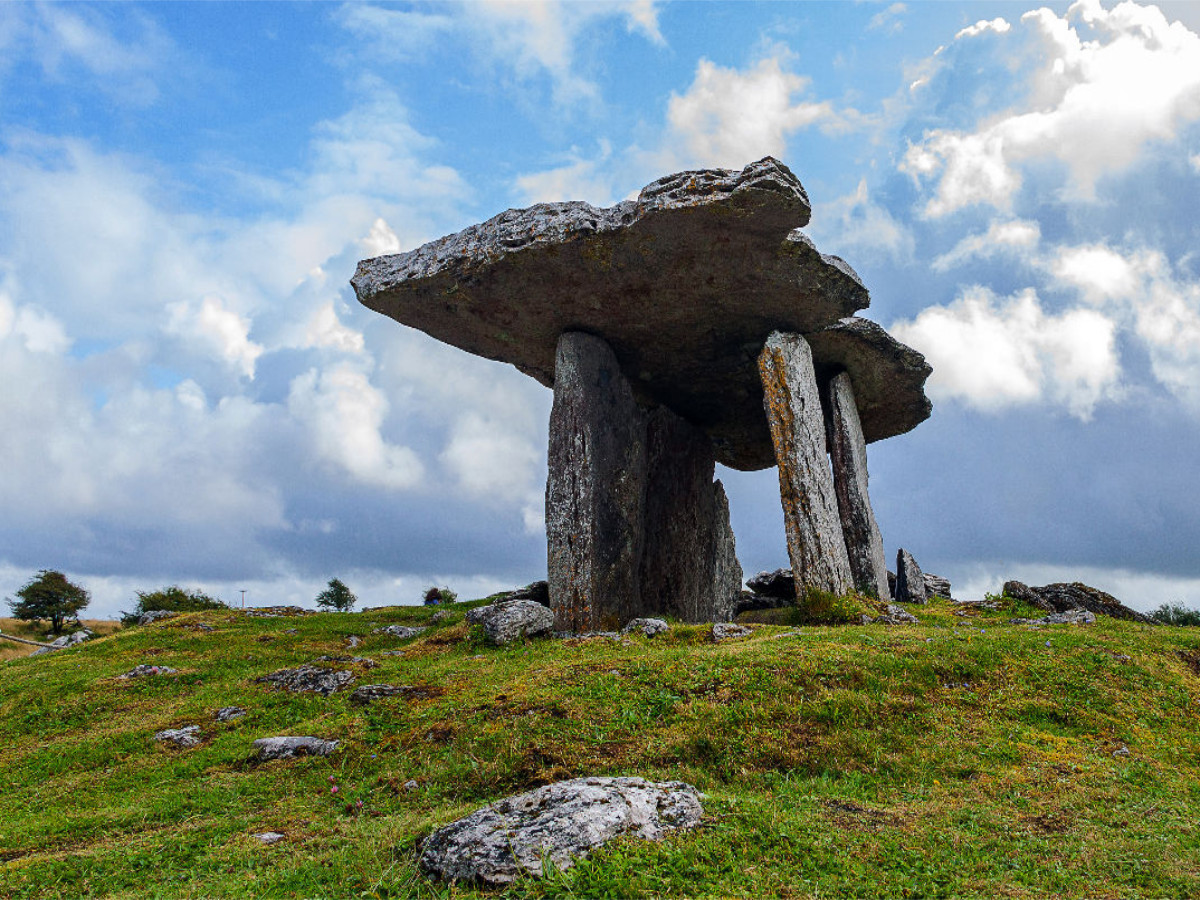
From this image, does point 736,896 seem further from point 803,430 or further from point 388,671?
point 803,430

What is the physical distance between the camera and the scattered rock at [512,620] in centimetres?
1419

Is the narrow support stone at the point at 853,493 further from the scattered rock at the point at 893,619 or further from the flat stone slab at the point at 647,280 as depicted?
the scattered rock at the point at 893,619

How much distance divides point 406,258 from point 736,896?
15.7m

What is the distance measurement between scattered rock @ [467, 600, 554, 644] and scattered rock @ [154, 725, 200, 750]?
16.1ft

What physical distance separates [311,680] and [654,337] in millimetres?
10809

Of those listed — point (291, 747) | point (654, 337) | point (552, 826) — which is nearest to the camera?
point (552, 826)

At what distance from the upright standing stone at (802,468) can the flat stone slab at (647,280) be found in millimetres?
1194

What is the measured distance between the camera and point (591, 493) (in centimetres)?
1747

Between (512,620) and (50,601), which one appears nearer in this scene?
(512,620)

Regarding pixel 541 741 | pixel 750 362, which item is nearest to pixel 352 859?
pixel 541 741

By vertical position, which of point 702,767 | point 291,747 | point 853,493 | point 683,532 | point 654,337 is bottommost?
point 702,767

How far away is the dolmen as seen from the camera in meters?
15.6

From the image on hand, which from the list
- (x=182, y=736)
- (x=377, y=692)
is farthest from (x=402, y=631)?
(x=182, y=736)

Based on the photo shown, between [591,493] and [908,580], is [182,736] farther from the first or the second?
[908,580]
